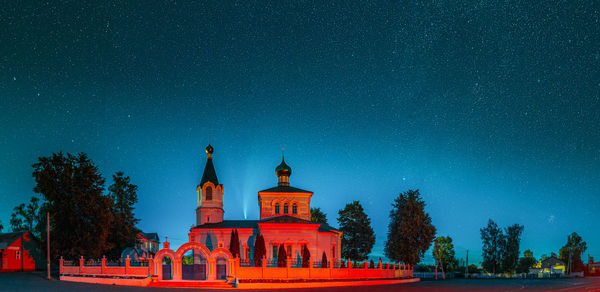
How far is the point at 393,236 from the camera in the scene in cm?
5700

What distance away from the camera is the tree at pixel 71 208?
1636 inches

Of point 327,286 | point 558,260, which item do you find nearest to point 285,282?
point 327,286

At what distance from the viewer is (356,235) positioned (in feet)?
210

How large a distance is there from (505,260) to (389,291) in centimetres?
5255

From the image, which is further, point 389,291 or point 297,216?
point 297,216

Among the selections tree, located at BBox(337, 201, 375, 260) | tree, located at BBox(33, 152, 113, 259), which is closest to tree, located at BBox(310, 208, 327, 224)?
tree, located at BBox(337, 201, 375, 260)

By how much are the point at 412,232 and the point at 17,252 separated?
143 ft

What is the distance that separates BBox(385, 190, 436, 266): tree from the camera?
178 feet

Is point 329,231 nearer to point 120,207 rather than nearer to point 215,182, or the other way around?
point 215,182

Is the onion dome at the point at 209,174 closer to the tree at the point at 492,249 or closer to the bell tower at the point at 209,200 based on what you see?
the bell tower at the point at 209,200

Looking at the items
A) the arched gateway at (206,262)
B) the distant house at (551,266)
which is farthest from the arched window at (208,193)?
the distant house at (551,266)

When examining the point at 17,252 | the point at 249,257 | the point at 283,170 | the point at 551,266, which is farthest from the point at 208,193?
the point at 551,266

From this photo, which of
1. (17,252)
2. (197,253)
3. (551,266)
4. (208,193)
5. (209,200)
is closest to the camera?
(197,253)

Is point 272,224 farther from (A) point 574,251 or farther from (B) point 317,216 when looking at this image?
(A) point 574,251
